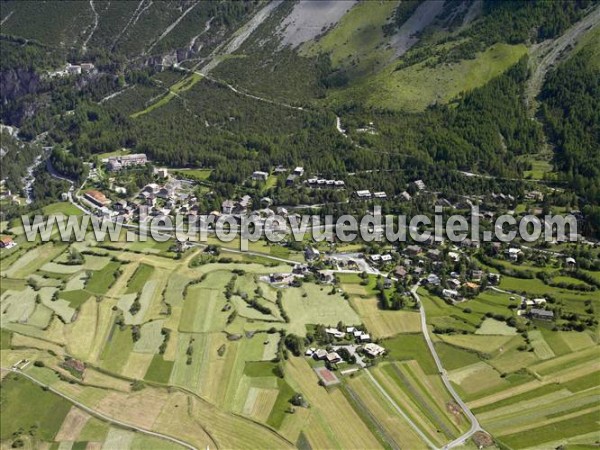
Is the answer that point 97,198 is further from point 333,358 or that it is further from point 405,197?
point 333,358

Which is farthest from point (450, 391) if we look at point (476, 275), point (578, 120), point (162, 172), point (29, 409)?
point (578, 120)

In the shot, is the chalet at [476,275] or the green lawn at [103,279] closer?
the chalet at [476,275]

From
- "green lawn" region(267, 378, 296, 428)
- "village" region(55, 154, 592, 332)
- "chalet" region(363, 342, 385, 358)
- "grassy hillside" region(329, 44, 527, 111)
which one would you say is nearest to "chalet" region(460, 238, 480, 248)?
"village" region(55, 154, 592, 332)

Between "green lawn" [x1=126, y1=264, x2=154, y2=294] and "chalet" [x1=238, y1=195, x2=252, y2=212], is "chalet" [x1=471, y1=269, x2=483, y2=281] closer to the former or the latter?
"chalet" [x1=238, y1=195, x2=252, y2=212]

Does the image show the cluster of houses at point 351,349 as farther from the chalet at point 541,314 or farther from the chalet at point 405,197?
the chalet at point 405,197

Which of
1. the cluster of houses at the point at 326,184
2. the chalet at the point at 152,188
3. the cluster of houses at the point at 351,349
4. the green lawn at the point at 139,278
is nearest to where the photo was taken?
the cluster of houses at the point at 351,349

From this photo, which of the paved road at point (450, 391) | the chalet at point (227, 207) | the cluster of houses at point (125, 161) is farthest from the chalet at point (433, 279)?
the cluster of houses at point (125, 161)

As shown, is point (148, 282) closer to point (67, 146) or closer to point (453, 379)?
point (453, 379)
